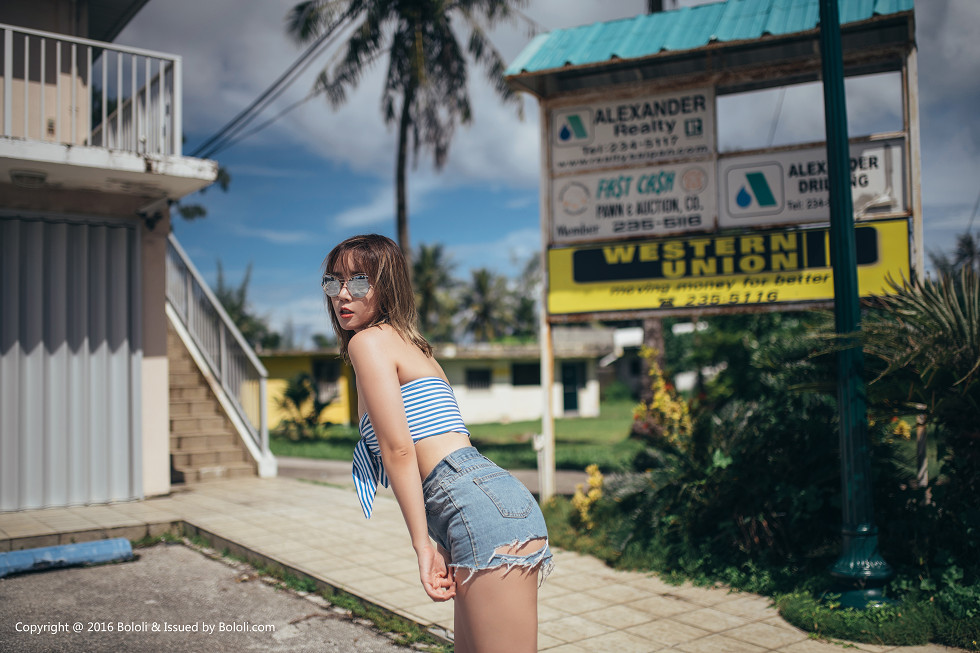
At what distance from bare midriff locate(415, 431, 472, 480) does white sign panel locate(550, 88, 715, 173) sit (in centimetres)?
602

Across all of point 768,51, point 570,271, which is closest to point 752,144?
point 768,51

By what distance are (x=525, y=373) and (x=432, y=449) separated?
110ft

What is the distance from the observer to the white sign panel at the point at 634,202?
7.32 metres

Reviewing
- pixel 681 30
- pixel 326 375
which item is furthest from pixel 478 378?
pixel 681 30

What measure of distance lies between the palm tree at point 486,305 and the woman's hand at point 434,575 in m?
52.6

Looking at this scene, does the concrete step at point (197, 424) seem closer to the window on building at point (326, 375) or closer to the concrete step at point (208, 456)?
the concrete step at point (208, 456)

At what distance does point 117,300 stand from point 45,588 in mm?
4187

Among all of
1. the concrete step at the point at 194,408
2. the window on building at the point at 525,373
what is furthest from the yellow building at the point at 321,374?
the concrete step at the point at 194,408

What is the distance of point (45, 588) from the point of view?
5414 mm

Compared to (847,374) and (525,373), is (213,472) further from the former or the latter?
(525,373)

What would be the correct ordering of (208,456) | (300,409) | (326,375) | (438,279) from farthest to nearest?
(438,279) < (326,375) < (300,409) < (208,456)

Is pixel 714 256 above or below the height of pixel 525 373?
above

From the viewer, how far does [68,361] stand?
27.5 feet

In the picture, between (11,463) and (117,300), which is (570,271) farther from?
(11,463)
